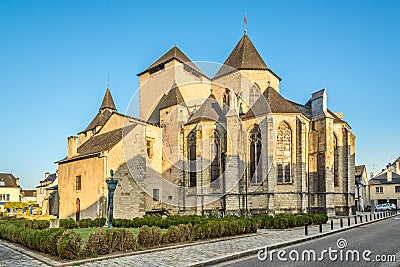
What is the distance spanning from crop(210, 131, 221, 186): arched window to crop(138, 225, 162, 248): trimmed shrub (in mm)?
18453

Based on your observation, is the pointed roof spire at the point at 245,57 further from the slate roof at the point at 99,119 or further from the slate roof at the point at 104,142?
the slate roof at the point at 99,119

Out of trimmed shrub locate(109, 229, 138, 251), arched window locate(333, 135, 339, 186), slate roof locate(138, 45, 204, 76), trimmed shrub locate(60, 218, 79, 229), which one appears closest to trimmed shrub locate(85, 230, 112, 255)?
trimmed shrub locate(109, 229, 138, 251)

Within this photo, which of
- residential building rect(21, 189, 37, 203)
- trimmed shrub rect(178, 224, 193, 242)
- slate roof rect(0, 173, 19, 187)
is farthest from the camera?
residential building rect(21, 189, 37, 203)

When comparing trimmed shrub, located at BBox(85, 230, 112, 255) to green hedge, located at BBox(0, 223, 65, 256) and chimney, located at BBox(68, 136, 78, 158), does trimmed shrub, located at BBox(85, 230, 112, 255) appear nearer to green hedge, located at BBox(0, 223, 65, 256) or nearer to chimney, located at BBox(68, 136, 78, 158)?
green hedge, located at BBox(0, 223, 65, 256)

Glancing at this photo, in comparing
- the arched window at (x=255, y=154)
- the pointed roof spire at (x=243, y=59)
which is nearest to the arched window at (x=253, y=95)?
the pointed roof spire at (x=243, y=59)

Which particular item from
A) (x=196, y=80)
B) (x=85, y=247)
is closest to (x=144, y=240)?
(x=85, y=247)

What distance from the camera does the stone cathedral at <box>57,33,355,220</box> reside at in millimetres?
26531

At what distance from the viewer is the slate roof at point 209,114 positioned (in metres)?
33.0

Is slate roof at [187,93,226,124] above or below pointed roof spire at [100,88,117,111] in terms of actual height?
below

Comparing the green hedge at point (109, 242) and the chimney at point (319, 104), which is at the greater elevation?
the chimney at point (319, 104)

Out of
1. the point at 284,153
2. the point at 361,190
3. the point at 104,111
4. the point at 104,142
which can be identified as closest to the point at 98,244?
the point at 104,142

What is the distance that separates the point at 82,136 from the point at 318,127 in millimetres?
29083

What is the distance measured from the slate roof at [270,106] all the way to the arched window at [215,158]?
10.8ft

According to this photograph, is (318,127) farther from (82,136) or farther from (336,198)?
(82,136)
